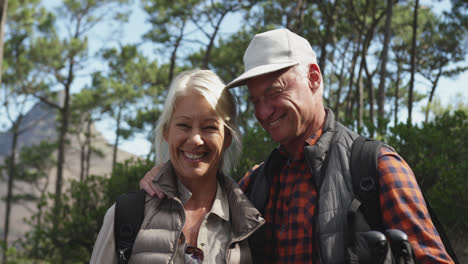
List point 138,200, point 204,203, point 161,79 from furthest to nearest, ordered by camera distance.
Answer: point 161,79 → point 204,203 → point 138,200

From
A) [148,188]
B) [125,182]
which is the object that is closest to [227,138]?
[148,188]

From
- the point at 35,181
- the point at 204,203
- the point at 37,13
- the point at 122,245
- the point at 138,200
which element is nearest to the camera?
the point at 122,245

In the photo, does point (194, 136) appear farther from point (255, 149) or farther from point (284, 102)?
point (255, 149)

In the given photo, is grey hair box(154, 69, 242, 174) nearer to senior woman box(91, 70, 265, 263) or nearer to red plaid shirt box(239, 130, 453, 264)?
senior woman box(91, 70, 265, 263)

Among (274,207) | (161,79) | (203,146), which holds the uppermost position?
(161,79)

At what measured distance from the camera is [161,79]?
2502 centimetres

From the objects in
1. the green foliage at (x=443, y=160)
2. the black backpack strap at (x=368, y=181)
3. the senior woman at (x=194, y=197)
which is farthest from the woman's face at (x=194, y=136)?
the green foliage at (x=443, y=160)

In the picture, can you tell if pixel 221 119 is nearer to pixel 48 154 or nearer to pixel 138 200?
pixel 138 200

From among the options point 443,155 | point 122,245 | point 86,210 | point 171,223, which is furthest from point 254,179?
point 86,210

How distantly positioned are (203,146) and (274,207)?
53 cm

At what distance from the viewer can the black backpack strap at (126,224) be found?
6.24ft

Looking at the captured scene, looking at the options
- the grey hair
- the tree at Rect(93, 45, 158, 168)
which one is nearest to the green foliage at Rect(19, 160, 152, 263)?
the grey hair

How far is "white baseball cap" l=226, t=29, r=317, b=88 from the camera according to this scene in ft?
7.12

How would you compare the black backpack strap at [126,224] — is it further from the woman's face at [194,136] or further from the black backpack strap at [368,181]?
the black backpack strap at [368,181]
